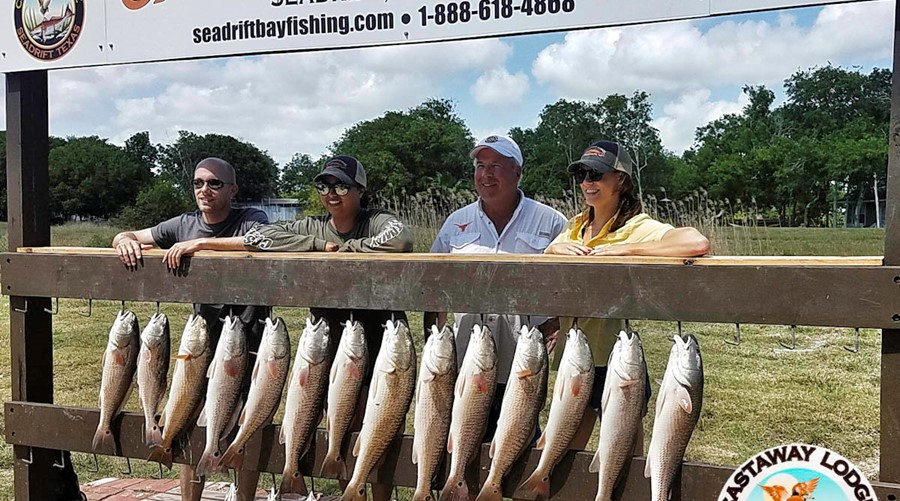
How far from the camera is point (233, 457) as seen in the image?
3.11m

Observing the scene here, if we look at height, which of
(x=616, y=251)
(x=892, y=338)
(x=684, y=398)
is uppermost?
(x=616, y=251)

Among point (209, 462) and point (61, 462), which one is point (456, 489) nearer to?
point (209, 462)

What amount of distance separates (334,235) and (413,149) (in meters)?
11.2

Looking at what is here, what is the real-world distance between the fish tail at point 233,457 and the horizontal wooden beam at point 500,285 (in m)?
0.55

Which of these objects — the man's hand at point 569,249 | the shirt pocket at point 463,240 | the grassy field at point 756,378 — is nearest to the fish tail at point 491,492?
the man's hand at point 569,249

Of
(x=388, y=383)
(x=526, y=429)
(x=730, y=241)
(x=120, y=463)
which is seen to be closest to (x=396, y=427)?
(x=388, y=383)

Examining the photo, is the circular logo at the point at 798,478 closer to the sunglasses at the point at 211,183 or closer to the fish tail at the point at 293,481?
the fish tail at the point at 293,481

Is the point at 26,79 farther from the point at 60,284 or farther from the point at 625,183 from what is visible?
the point at 625,183

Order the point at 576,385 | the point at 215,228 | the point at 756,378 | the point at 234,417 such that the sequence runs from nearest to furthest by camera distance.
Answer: the point at 576,385 → the point at 234,417 → the point at 215,228 → the point at 756,378

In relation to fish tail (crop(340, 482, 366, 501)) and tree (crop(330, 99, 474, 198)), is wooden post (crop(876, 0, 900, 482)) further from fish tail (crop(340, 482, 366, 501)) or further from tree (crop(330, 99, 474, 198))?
tree (crop(330, 99, 474, 198))

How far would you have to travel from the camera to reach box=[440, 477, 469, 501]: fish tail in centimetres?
279

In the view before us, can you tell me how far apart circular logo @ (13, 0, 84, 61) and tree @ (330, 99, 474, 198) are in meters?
8.48

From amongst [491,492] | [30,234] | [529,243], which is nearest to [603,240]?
[529,243]

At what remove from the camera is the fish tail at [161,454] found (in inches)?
127
